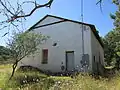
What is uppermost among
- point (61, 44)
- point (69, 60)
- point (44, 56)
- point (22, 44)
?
point (61, 44)

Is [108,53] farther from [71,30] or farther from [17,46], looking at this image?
[17,46]

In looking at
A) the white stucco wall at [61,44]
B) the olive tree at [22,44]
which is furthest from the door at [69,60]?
the olive tree at [22,44]

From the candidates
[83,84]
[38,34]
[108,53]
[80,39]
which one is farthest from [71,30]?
[108,53]

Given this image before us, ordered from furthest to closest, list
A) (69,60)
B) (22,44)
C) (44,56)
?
(44,56), (69,60), (22,44)

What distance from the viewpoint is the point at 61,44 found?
22594mm

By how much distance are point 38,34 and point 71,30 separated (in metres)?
3.29

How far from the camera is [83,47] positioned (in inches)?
845

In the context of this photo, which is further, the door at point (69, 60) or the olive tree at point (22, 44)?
the door at point (69, 60)

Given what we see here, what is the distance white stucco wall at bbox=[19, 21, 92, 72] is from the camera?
21516mm

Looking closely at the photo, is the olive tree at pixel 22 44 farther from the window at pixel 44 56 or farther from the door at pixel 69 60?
the door at pixel 69 60

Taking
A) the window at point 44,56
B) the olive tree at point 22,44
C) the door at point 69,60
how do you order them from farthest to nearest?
the window at point 44,56 < the door at point 69,60 < the olive tree at point 22,44

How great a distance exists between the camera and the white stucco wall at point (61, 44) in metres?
21.5

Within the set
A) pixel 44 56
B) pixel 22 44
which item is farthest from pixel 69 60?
pixel 22 44

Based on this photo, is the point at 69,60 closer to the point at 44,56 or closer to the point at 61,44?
the point at 61,44
